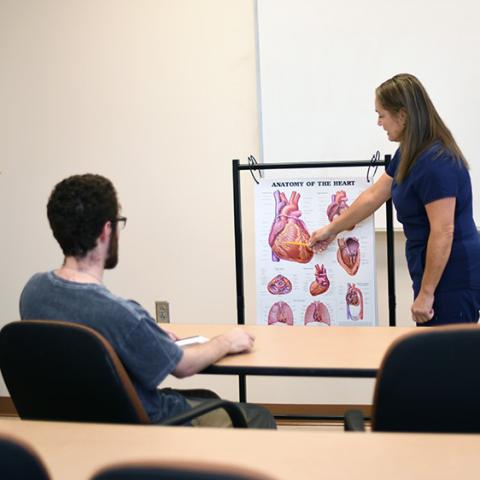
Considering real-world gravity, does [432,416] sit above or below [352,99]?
below

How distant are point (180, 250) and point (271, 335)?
66.3 inches

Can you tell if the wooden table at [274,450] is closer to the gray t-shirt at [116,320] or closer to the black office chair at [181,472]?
the gray t-shirt at [116,320]

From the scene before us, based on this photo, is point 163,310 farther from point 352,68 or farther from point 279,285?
point 352,68

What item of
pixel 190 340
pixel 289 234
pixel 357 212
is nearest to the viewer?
pixel 190 340

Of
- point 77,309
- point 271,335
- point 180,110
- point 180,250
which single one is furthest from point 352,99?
point 77,309

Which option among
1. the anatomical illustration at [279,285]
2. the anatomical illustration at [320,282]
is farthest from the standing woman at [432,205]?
the anatomical illustration at [279,285]

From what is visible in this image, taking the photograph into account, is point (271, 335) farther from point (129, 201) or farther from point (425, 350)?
point (129, 201)

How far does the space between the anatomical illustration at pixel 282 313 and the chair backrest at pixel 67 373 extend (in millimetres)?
1383

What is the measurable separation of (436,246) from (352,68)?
4.74 ft

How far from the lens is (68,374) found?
1.59 meters

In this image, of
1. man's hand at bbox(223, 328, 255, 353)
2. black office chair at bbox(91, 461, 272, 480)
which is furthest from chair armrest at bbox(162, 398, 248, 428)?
black office chair at bbox(91, 461, 272, 480)

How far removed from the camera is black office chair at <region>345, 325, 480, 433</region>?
1.40 meters

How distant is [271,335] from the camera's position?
2.35m

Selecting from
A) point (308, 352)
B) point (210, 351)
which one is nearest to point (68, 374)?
point (210, 351)
